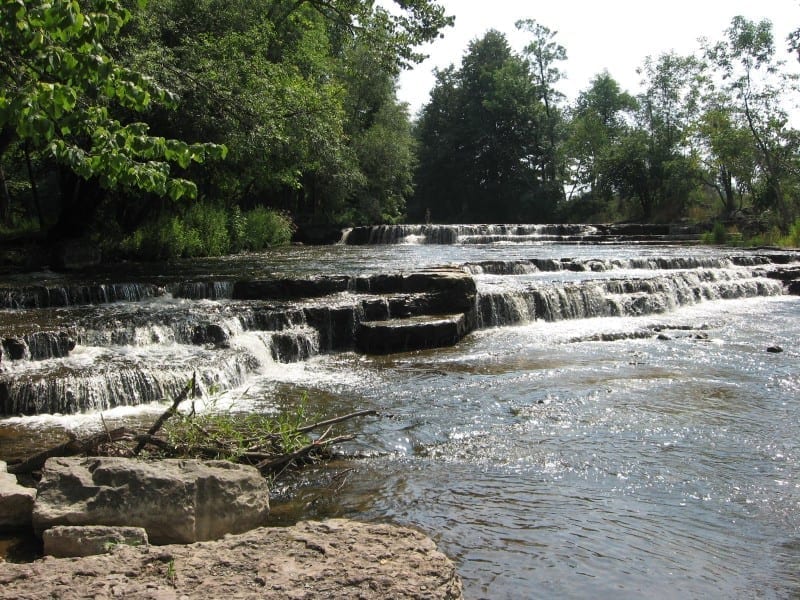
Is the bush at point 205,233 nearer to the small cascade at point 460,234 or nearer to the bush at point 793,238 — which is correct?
the small cascade at point 460,234

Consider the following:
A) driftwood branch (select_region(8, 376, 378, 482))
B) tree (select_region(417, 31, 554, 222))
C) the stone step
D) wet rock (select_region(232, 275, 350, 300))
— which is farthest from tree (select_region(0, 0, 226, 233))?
tree (select_region(417, 31, 554, 222))

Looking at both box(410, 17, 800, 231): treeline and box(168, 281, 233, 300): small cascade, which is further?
box(410, 17, 800, 231): treeline

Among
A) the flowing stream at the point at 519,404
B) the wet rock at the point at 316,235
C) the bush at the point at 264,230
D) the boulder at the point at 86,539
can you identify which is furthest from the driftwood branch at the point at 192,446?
the wet rock at the point at 316,235

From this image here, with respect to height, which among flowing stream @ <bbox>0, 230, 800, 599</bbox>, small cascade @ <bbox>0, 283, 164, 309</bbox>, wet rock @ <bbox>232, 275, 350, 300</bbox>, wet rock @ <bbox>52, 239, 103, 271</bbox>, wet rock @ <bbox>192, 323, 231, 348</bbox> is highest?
wet rock @ <bbox>52, 239, 103, 271</bbox>

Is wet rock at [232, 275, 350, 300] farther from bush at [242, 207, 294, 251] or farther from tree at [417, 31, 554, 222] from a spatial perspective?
tree at [417, 31, 554, 222]

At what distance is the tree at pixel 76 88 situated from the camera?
3701 mm

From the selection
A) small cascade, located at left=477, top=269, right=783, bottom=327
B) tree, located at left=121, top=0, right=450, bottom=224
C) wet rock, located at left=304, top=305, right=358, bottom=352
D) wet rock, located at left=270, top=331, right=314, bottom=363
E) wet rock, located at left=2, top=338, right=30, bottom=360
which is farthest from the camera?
tree, located at left=121, top=0, right=450, bottom=224

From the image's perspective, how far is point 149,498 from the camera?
3.86 meters

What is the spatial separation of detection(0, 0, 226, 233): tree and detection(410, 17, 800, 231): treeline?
2800 cm

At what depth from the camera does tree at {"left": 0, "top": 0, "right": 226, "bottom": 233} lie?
3.70 m

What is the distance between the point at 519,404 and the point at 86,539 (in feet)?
16.6

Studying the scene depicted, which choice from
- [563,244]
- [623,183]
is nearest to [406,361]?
[563,244]

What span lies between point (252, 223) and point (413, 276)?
11941mm

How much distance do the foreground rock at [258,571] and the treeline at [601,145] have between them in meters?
28.4
